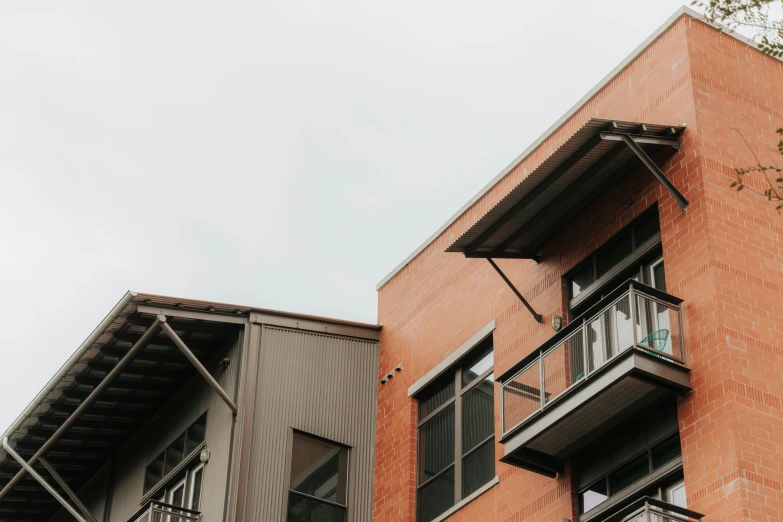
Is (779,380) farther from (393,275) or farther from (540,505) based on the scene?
(393,275)

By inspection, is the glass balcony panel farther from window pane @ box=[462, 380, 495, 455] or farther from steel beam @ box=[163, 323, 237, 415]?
steel beam @ box=[163, 323, 237, 415]

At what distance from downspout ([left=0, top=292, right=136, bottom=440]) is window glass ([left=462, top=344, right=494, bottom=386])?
601 cm

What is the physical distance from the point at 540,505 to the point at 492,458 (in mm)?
2018

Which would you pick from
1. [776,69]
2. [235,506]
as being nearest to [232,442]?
[235,506]

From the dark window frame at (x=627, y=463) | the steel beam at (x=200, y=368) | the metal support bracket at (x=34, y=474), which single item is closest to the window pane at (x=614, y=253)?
the dark window frame at (x=627, y=463)

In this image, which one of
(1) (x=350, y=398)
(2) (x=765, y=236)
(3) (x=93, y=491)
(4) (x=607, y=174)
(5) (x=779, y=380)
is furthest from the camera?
(3) (x=93, y=491)

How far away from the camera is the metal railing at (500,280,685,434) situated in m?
17.6

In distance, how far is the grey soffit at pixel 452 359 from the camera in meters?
22.3

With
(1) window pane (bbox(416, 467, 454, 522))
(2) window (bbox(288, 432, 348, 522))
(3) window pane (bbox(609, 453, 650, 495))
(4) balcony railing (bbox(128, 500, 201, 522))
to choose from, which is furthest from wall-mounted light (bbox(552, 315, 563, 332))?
(4) balcony railing (bbox(128, 500, 201, 522))

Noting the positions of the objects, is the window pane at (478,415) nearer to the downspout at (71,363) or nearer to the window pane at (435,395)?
the window pane at (435,395)

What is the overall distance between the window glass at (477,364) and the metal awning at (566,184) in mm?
2014

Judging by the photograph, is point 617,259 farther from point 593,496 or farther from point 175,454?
point 175,454

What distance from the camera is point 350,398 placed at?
2467 cm

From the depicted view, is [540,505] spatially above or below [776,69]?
below
